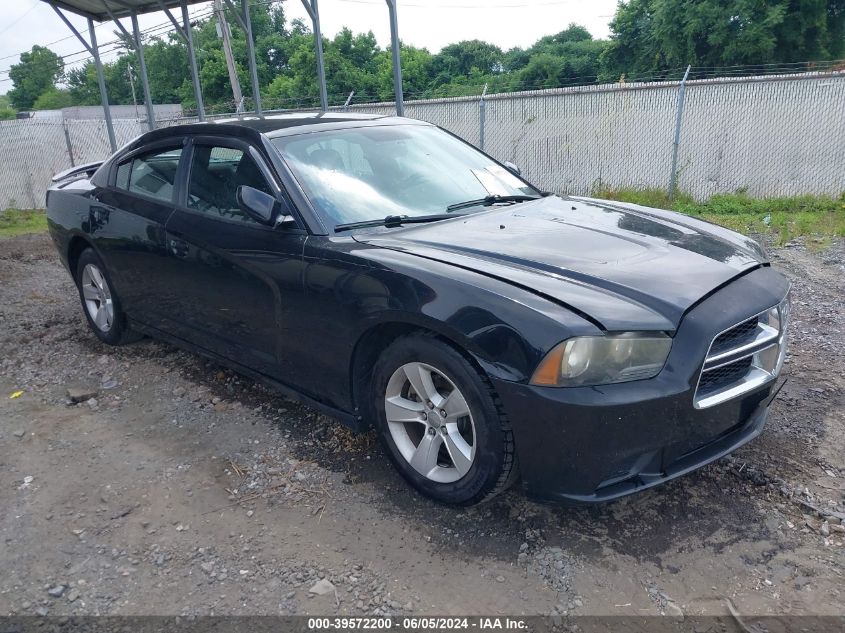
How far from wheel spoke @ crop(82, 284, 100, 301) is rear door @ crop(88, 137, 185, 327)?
1.56 ft

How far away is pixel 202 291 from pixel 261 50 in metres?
55.3

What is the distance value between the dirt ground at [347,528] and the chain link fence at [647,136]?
347 inches

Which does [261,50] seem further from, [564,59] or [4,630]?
[4,630]

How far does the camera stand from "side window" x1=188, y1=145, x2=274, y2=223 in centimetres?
359

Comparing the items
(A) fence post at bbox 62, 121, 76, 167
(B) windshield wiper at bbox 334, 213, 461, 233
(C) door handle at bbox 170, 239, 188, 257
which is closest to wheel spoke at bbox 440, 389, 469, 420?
(B) windshield wiper at bbox 334, 213, 461, 233

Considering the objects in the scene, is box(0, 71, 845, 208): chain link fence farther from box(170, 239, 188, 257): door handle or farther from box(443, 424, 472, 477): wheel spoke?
box(443, 424, 472, 477): wheel spoke

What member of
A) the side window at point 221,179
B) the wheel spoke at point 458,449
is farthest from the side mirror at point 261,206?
the wheel spoke at point 458,449

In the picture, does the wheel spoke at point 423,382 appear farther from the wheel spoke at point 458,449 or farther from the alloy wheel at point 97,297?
the alloy wheel at point 97,297

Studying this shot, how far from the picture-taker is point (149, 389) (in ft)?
14.4

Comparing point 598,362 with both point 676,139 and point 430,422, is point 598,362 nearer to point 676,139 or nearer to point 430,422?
point 430,422

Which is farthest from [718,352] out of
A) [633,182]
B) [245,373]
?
[633,182]

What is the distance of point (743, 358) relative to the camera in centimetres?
264

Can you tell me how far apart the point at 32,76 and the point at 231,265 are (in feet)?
328

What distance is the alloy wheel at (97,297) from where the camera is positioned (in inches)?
196
